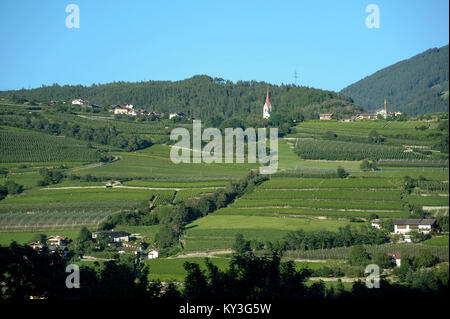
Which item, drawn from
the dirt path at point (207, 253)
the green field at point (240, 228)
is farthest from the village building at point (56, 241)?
the dirt path at point (207, 253)

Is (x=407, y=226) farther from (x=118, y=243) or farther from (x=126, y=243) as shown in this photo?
(x=118, y=243)

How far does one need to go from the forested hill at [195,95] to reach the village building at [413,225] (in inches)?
2149

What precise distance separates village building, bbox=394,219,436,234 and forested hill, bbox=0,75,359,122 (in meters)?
54.6

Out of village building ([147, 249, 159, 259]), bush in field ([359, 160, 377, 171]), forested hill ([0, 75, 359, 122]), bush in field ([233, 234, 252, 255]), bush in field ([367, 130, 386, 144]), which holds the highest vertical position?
forested hill ([0, 75, 359, 122])

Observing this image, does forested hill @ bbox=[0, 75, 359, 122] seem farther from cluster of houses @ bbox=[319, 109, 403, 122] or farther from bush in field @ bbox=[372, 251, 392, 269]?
bush in field @ bbox=[372, 251, 392, 269]

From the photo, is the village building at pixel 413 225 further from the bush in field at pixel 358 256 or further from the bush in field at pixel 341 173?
the bush in field at pixel 341 173

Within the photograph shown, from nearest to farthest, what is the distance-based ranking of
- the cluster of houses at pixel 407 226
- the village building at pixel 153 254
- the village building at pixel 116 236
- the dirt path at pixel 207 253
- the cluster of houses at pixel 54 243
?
1. the cluster of houses at pixel 407 226
2. the dirt path at pixel 207 253
3. the village building at pixel 153 254
4. the cluster of houses at pixel 54 243
5. the village building at pixel 116 236

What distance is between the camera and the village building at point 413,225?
25.9 meters

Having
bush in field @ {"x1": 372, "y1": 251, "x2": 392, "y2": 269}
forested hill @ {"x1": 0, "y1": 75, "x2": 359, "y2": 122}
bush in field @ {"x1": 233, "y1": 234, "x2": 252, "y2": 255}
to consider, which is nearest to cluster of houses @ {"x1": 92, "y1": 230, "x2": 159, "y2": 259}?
bush in field @ {"x1": 233, "y1": 234, "x2": 252, "y2": 255}

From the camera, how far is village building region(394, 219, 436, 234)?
1020 inches

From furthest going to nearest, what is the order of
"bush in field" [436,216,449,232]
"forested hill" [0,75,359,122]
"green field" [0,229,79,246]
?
"forested hill" [0,75,359,122] < "green field" [0,229,79,246] < "bush in field" [436,216,449,232]

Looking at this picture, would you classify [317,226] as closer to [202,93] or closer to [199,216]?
[199,216]

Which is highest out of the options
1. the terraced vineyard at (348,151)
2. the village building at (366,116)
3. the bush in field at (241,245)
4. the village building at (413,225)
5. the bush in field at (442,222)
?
the village building at (366,116)
